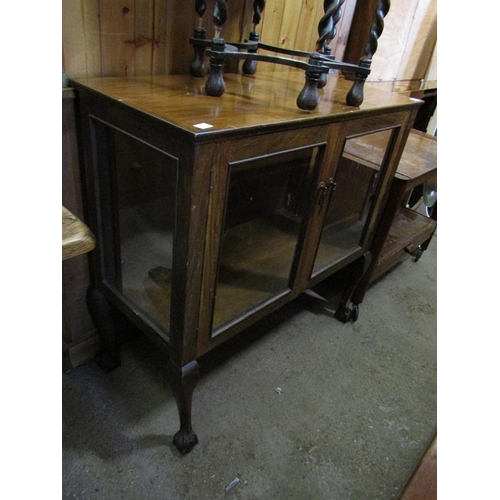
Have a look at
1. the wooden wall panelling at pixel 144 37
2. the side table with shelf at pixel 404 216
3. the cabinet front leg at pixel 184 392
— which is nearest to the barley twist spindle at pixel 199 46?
the wooden wall panelling at pixel 144 37

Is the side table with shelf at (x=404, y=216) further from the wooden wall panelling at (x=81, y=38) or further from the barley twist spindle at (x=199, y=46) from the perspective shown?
the wooden wall panelling at (x=81, y=38)

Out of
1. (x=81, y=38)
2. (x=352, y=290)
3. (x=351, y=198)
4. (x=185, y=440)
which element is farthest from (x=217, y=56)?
(x=352, y=290)

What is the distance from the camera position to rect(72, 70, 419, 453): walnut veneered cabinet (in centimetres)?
74

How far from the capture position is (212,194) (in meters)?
0.74

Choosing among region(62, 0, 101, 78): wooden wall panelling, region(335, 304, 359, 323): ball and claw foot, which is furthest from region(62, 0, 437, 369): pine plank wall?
region(335, 304, 359, 323): ball and claw foot

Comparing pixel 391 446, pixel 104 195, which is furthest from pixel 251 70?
pixel 391 446

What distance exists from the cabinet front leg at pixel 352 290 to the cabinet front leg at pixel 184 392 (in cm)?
82

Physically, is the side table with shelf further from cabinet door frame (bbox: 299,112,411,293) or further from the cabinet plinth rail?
the cabinet plinth rail

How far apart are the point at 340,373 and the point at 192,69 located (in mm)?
1131

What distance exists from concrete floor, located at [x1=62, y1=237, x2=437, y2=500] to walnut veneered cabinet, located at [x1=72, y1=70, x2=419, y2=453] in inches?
4.0

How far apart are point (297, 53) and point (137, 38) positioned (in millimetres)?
417

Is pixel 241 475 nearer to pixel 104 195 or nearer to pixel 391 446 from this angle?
pixel 391 446

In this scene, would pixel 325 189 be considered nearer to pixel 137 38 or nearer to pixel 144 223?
pixel 144 223

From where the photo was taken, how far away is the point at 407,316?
1.83m
